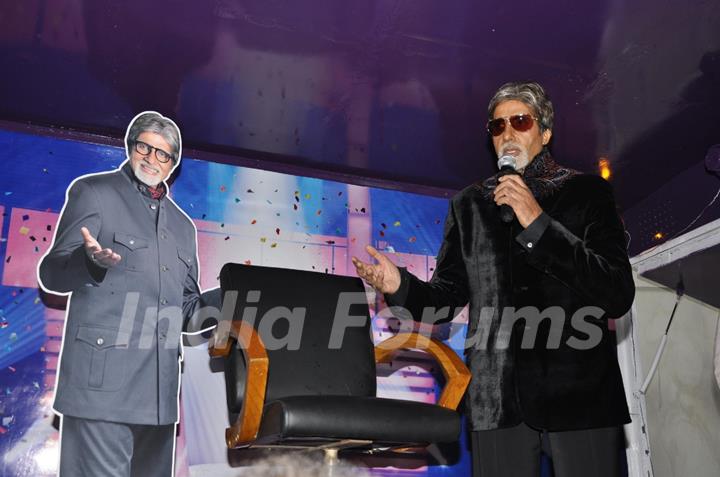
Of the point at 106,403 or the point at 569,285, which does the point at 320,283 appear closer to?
the point at 106,403

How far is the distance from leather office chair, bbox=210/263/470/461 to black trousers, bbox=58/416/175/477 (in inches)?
23.1

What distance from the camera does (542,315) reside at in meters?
2.16

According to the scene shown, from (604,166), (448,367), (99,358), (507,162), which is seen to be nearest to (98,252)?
(99,358)

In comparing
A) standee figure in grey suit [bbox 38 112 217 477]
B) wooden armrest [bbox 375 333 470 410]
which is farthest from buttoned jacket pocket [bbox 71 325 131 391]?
wooden armrest [bbox 375 333 470 410]

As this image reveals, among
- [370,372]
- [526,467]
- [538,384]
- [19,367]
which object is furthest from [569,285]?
[19,367]

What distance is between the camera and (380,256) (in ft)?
8.16

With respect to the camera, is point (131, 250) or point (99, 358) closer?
point (99, 358)

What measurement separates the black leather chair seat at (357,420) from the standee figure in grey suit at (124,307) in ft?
2.73

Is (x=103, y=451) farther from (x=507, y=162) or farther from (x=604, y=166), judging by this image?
(x=604, y=166)

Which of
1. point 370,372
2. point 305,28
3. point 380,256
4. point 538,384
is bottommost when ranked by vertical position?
point 538,384

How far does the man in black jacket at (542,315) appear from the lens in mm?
2031

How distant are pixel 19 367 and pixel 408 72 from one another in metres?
2.31

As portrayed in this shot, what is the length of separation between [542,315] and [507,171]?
0.47 metres

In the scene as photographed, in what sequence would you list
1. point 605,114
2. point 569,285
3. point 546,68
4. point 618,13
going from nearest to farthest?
1. point 569,285
2. point 618,13
3. point 546,68
4. point 605,114
